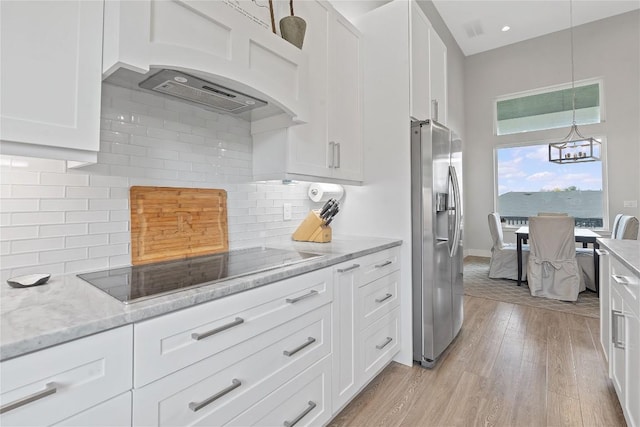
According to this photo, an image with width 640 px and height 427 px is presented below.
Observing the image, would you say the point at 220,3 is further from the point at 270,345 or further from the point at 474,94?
the point at 474,94

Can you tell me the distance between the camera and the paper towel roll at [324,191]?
2400 millimetres

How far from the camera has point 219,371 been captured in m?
1.06

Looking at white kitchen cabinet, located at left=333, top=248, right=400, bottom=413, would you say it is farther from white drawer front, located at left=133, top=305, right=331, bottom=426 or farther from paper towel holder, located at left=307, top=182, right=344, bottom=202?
paper towel holder, located at left=307, top=182, right=344, bottom=202

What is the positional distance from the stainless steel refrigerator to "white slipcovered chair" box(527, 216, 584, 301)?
7.14 feet

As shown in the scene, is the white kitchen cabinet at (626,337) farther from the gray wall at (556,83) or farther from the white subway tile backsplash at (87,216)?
the gray wall at (556,83)

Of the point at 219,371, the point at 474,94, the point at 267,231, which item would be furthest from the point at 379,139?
the point at 474,94

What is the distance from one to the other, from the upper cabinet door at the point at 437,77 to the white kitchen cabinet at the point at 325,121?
0.64 metres

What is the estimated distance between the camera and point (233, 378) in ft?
3.65

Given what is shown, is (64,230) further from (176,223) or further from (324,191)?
(324,191)

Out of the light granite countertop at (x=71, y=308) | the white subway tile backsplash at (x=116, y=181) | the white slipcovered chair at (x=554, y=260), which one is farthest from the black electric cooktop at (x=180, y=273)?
the white slipcovered chair at (x=554, y=260)

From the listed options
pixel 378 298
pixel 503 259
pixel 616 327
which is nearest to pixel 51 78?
pixel 378 298

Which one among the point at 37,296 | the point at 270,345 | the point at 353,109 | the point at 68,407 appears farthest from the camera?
the point at 353,109

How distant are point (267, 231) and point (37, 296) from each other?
4.24 feet

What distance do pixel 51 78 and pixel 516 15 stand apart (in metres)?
6.41
